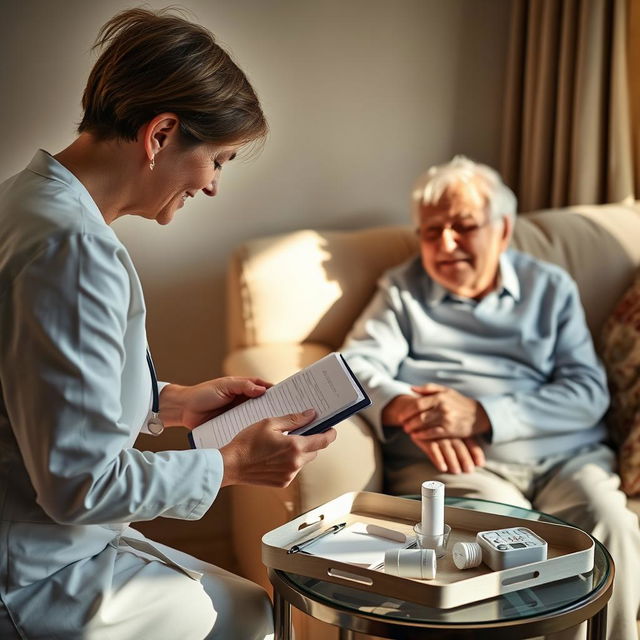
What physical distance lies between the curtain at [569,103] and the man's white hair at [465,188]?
1.70 ft

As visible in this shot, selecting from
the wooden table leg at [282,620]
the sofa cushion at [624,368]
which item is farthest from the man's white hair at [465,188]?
the wooden table leg at [282,620]

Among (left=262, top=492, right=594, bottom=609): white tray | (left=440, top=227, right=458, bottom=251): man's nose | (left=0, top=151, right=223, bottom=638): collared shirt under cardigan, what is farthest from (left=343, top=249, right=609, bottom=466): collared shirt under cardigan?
(left=0, top=151, right=223, bottom=638): collared shirt under cardigan

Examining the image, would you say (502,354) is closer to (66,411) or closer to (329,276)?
(329,276)

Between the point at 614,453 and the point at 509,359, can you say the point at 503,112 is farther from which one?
the point at 614,453

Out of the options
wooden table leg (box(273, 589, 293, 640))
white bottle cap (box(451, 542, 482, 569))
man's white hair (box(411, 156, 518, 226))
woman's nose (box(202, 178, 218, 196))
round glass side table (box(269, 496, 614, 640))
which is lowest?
wooden table leg (box(273, 589, 293, 640))

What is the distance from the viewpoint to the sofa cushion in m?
2.06

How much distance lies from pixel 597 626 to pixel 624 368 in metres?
0.98

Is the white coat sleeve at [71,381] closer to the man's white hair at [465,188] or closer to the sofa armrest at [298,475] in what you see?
the sofa armrest at [298,475]

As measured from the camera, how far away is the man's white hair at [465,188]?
2.22m

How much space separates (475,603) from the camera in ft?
3.93

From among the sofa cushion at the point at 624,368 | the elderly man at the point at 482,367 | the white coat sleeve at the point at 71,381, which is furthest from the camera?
the sofa cushion at the point at 624,368

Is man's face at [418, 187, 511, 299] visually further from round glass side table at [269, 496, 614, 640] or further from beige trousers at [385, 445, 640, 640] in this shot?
round glass side table at [269, 496, 614, 640]

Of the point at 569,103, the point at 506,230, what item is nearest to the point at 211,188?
the point at 506,230

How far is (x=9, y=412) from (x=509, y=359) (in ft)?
4.57
